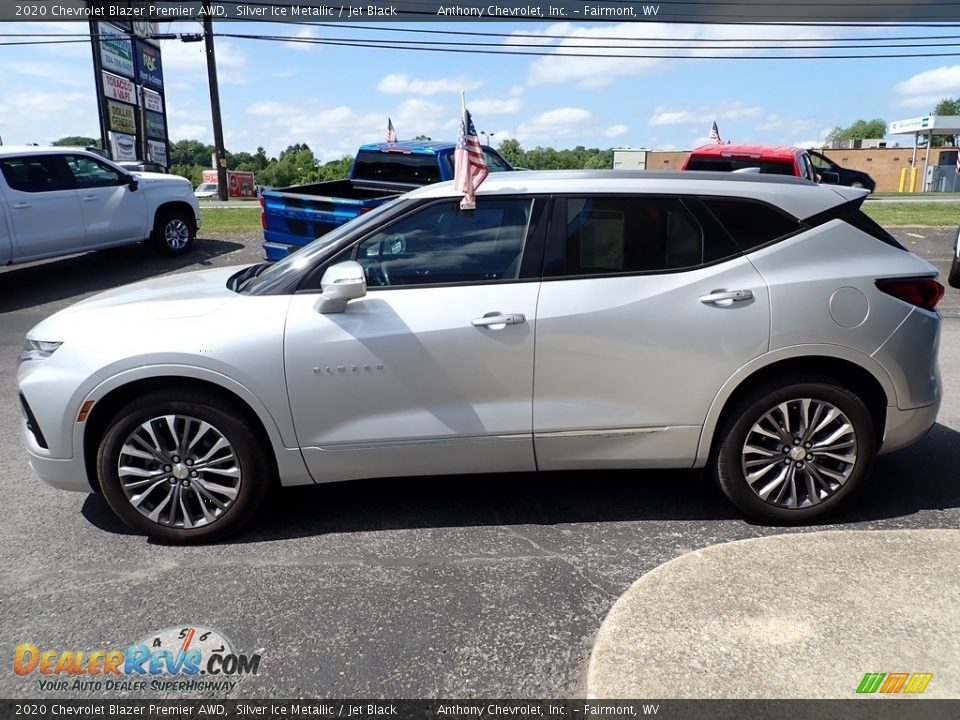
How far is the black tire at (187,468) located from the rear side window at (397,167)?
818cm

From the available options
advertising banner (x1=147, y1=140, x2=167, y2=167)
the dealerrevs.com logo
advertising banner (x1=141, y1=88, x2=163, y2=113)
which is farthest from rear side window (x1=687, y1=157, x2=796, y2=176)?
advertising banner (x1=141, y1=88, x2=163, y2=113)

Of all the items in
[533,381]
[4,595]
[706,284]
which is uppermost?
[706,284]

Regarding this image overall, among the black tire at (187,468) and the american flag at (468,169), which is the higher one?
the american flag at (468,169)

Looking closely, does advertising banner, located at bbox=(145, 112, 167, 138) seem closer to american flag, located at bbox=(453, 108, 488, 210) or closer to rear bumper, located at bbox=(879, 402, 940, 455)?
american flag, located at bbox=(453, 108, 488, 210)

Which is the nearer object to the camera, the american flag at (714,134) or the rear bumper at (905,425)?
the rear bumper at (905,425)

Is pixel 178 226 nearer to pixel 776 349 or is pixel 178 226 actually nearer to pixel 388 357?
pixel 388 357

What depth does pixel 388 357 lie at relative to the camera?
3744 mm

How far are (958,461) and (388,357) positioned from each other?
12.0 ft

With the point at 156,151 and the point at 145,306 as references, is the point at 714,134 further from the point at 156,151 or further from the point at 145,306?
the point at 156,151

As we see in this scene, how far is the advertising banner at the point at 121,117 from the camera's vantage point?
35094mm

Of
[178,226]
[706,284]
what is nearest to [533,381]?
[706,284]

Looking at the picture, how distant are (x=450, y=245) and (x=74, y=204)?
32.8 feet
